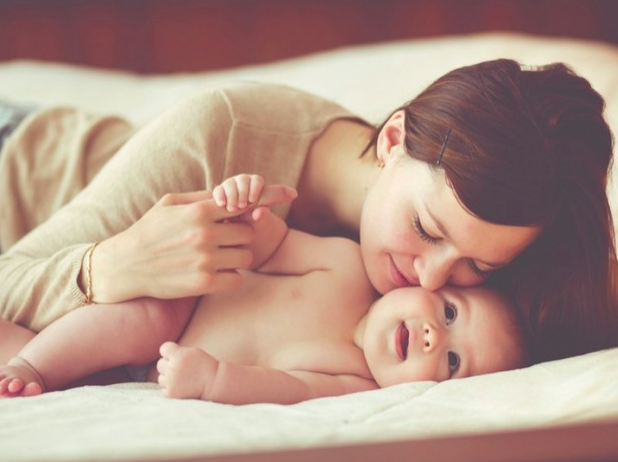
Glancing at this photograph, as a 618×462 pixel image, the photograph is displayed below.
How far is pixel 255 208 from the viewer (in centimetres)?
109

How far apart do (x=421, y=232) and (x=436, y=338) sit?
0.15 meters

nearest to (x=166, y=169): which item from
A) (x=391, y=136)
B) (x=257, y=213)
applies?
(x=257, y=213)

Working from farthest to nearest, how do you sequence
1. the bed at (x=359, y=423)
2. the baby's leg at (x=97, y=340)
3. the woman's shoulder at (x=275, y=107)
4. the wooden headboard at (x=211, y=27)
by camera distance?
1. the wooden headboard at (x=211, y=27)
2. the woman's shoulder at (x=275, y=107)
3. the baby's leg at (x=97, y=340)
4. the bed at (x=359, y=423)

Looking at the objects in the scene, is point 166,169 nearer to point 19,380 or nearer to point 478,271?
point 19,380

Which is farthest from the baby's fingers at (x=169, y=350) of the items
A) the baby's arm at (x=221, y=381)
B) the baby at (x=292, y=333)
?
the baby at (x=292, y=333)

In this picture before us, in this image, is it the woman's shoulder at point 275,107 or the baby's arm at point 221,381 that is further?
the woman's shoulder at point 275,107

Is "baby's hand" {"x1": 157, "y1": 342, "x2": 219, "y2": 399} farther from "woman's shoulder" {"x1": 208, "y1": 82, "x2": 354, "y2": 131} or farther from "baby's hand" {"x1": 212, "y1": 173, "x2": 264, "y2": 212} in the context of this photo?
"woman's shoulder" {"x1": 208, "y1": 82, "x2": 354, "y2": 131}

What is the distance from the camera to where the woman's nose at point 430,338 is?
1068 mm

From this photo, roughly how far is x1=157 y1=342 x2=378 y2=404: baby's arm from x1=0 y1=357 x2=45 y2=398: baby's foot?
6.6 inches

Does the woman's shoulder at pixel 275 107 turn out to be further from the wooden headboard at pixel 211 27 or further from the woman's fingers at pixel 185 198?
the wooden headboard at pixel 211 27

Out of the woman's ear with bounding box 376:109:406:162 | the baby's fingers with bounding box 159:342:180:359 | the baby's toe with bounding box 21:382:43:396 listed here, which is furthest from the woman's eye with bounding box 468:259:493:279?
the baby's toe with bounding box 21:382:43:396

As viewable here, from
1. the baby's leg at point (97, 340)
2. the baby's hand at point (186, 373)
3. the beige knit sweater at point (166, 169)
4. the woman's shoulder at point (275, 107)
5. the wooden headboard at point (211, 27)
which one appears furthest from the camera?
the wooden headboard at point (211, 27)

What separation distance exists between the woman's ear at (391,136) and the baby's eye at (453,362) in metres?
0.31

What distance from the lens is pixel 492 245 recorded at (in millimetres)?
1055
